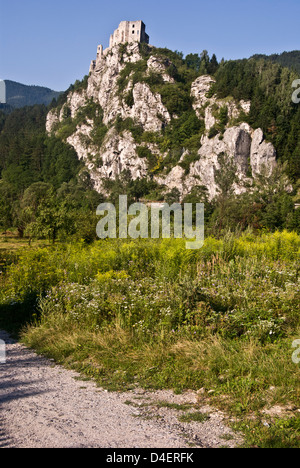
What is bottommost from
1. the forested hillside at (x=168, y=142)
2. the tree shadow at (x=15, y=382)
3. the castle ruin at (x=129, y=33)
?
the tree shadow at (x=15, y=382)

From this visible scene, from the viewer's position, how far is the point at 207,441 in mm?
2912

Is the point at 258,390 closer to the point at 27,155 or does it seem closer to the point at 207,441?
the point at 207,441

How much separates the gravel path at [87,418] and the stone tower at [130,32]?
153 metres

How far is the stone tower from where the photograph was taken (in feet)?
434

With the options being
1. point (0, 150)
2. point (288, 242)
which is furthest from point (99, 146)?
point (288, 242)

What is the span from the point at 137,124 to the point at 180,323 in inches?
4628

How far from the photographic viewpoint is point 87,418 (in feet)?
10.8

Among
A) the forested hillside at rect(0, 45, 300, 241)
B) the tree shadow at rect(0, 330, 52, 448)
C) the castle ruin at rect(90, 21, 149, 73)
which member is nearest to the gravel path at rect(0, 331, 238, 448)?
the tree shadow at rect(0, 330, 52, 448)

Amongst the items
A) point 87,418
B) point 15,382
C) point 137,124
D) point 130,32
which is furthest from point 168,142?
point 87,418

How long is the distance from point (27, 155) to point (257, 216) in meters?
110

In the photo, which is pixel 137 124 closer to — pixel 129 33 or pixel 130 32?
pixel 130 32

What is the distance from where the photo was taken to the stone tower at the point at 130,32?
13225cm

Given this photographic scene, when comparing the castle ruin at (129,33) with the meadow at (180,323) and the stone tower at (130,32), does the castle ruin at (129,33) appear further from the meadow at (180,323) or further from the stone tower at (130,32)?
the meadow at (180,323)

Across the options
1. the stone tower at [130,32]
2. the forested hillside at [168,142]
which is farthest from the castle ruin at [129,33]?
the forested hillside at [168,142]
